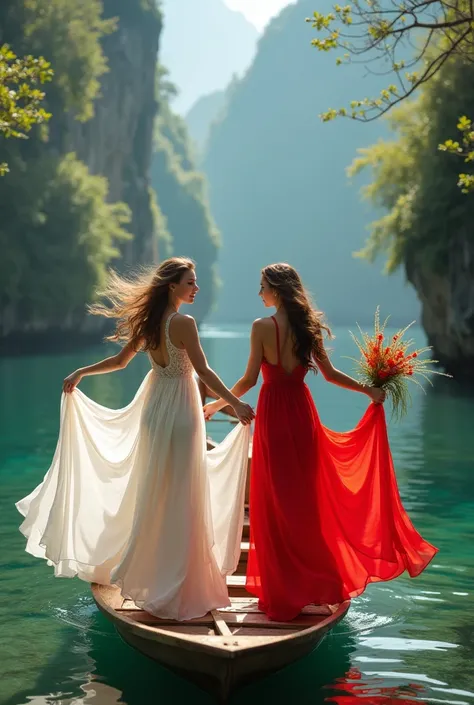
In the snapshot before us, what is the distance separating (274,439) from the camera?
6.58 m

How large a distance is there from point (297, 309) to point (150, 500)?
1551 millimetres

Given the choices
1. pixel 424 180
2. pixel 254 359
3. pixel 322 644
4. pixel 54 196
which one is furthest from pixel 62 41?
pixel 322 644

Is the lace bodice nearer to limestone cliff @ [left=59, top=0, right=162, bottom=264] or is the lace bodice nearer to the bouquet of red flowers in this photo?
the bouquet of red flowers

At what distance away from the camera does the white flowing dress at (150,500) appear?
21.1 feet

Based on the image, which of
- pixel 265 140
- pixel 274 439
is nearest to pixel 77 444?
pixel 274 439

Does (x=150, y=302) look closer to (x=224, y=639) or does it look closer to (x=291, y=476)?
(x=291, y=476)

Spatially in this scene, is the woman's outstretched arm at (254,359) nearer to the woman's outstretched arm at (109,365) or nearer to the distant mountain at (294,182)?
the woman's outstretched arm at (109,365)

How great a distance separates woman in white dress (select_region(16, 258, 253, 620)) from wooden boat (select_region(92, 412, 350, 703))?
16 centimetres

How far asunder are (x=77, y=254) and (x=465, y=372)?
1765 cm

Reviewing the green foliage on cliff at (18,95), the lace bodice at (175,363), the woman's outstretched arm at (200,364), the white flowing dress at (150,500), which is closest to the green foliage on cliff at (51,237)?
the green foliage on cliff at (18,95)

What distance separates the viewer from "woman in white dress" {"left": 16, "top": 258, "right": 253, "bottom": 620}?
6.44 metres

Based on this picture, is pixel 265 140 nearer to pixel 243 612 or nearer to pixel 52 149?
pixel 52 149

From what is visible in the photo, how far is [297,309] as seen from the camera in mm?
6539

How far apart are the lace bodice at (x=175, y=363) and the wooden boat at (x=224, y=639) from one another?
1.53 meters
